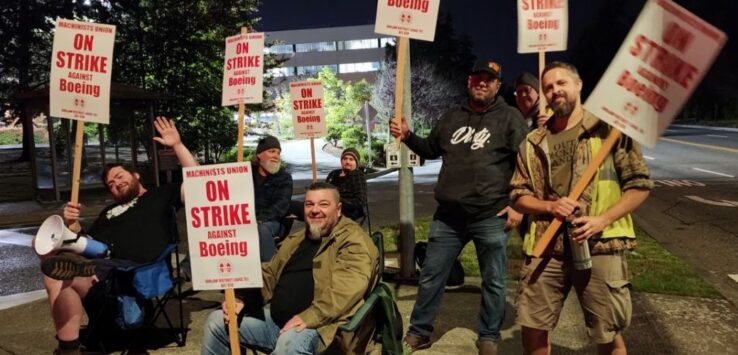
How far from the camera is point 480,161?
3889 millimetres

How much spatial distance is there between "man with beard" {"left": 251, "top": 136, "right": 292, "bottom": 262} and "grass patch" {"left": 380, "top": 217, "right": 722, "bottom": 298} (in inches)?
83.7

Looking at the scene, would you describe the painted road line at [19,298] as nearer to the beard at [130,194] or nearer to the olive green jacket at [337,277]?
the beard at [130,194]

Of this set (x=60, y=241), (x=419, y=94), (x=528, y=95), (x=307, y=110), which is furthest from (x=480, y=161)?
(x=419, y=94)

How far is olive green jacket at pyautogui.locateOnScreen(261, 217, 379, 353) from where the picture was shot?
303 cm

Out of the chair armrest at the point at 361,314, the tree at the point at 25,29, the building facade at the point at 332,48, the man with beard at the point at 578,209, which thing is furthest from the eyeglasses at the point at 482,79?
the building facade at the point at 332,48

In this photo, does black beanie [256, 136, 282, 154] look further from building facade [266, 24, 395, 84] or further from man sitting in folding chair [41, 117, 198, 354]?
building facade [266, 24, 395, 84]

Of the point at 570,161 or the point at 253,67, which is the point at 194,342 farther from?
the point at 570,161

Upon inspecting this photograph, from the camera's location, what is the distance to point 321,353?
3047 millimetres

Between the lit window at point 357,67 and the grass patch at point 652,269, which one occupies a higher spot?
the lit window at point 357,67

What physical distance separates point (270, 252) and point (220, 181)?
2.18 m

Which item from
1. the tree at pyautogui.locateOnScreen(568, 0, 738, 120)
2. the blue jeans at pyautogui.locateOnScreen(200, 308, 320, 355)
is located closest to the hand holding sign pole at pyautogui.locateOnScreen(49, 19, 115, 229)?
the blue jeans at pyautogui.locateOnScreen(200, 308, 320, 355)

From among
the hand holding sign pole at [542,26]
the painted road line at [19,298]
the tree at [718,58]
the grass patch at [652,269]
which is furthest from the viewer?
the tree at [718,58]

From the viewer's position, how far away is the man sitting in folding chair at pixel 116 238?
12.4 feet

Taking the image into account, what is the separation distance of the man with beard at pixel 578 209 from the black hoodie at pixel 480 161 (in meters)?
0.93
